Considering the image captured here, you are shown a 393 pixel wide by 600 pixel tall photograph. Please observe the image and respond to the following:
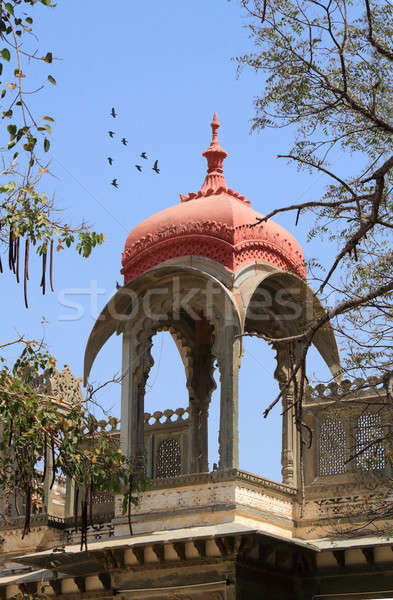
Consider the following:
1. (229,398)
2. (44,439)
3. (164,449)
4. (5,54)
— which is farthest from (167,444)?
(5,54)

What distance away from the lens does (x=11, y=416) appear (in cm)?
1038

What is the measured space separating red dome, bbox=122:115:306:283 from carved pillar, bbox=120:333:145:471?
1.13 meters

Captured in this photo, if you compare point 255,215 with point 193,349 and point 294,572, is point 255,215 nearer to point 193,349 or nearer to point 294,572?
point 193,349

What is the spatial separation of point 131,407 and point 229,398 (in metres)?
1.55

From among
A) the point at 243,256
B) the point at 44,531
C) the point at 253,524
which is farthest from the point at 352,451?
the point at 44,531

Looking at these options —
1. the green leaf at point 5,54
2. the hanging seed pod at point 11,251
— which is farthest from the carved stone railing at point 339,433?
the green leaf at point 5,54

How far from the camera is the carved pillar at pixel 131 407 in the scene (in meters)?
14.9

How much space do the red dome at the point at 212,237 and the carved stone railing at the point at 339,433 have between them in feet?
5.71

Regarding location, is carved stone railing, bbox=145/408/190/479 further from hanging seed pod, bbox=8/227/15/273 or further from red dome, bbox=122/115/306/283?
hanging seed pod, bbox=8/227/15/273

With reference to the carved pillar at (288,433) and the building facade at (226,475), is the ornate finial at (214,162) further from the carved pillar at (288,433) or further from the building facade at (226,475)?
the carved pillar at (288,433)

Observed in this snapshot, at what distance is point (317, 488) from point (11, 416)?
18.6ft

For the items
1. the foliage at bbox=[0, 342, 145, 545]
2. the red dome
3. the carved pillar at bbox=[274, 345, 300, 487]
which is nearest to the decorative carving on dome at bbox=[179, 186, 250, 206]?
the red dome

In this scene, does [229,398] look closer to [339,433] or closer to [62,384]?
[339,433]

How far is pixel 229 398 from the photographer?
46.6 feet
